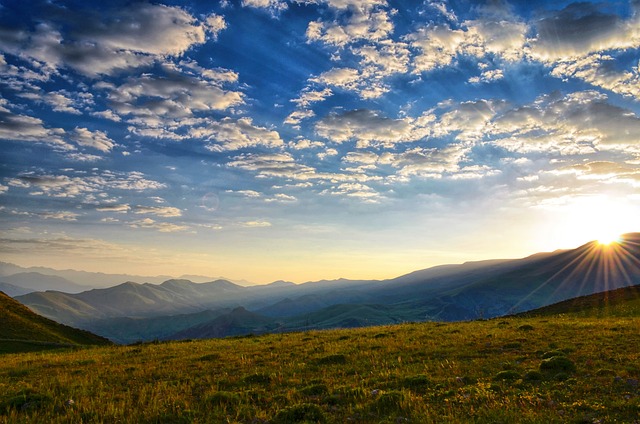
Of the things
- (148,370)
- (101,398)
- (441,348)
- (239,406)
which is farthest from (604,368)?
(148,370)

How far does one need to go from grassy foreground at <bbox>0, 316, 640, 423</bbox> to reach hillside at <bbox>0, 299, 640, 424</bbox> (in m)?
0.05

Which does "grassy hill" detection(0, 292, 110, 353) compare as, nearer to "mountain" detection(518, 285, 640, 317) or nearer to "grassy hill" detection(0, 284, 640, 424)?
"grassy hill" detection(0, 284, 640, 424)

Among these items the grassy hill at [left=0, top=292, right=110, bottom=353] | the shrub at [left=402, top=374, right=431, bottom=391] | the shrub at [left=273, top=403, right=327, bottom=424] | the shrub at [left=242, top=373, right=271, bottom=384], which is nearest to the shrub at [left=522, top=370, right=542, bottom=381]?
the shrub at [left=402, top=374, right=431, bottom=391]

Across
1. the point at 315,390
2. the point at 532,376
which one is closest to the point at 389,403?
the point at 315,390

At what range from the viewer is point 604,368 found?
1480cm

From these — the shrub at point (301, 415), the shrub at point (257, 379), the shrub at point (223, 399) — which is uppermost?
the shrub at point (301, 415)

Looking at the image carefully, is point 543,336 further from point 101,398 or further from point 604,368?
point 101,398

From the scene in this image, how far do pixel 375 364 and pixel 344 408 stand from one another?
7649 millimetres

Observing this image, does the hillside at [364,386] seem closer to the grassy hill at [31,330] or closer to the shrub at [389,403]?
the shrub at [389,403]

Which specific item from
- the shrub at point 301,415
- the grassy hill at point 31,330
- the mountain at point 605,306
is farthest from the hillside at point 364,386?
the grassy hill at point 31,330

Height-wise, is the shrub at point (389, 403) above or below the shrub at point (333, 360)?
above

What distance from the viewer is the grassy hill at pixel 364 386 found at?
10883mm

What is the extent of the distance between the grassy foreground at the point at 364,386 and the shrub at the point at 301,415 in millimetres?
32

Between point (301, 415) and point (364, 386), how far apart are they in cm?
425
